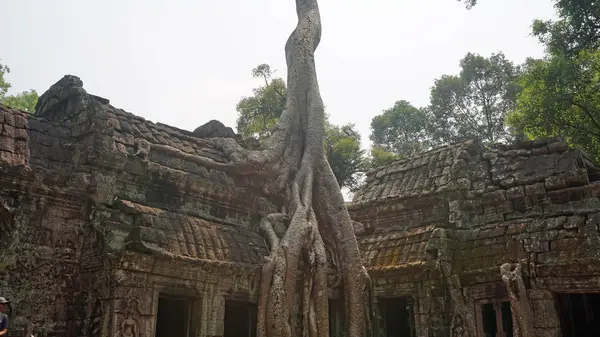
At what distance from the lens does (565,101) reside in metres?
13.6

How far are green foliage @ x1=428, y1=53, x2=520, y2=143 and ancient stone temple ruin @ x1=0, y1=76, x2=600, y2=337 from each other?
19.1 meters

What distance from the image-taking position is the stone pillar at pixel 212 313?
6.76 metres

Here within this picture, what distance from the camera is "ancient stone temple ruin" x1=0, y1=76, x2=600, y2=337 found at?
606 centimetres

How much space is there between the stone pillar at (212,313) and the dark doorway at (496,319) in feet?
14.1

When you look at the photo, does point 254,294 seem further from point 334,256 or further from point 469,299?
point 469,299

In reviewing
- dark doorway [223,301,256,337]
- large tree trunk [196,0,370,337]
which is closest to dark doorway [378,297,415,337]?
large tree trunk [196,0,370,337]

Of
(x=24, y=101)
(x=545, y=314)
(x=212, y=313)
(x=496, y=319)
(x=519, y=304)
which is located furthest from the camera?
(x=24, y=101)

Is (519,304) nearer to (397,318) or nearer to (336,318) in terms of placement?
(336,318)

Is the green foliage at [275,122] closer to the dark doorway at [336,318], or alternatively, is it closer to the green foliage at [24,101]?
the green foliage at [24,101]

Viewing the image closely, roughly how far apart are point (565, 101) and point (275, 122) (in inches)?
513

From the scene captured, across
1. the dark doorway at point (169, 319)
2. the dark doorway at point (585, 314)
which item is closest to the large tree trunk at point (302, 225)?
the dark doorway at point (169, 319)

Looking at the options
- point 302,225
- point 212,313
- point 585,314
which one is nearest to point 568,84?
point 585,314

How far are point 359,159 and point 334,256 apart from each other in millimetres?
15413

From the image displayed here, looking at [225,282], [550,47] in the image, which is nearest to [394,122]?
[550,47]
